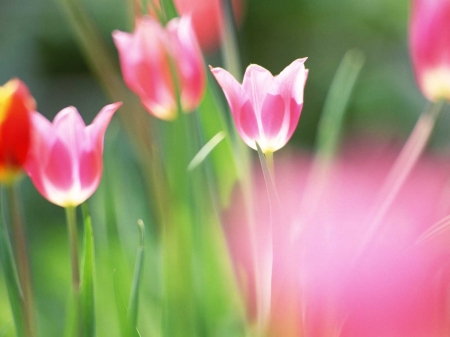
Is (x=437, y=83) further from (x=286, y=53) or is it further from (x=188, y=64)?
(x=286, y=53)

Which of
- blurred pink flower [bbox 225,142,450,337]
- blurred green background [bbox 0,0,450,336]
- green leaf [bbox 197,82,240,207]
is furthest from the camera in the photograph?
blurred green background [bbox 0,0,450,336]

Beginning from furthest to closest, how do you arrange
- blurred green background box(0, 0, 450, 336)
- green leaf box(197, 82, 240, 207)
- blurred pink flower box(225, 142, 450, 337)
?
blurred green background box(0, 0, 450, 336) < green leaf box(197, 82, 240, 207) < blurred pink flower box(225, 142, 450, 337)

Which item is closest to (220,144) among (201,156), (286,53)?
(201,156)

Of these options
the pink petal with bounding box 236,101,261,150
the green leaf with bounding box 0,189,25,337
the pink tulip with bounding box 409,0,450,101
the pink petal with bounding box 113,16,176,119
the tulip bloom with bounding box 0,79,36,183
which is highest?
the pink tulip with bounding box 409,0,450,101

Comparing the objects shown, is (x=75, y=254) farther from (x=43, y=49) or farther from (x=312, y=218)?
(x=43, y=49)

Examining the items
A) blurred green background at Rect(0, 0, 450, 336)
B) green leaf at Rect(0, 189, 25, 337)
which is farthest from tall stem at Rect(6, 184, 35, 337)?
blurred green background at Rect(0, 0, 450, 336)

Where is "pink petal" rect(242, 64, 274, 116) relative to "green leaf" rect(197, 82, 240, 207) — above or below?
below

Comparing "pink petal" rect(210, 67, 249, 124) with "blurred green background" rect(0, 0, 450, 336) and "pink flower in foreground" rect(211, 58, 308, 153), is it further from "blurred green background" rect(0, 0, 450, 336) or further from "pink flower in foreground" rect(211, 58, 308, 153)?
"blurred green background" rect(0, 0, 450, 336)

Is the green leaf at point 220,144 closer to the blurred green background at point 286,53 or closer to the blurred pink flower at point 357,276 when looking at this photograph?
the blurred pink flower at point 357,276
